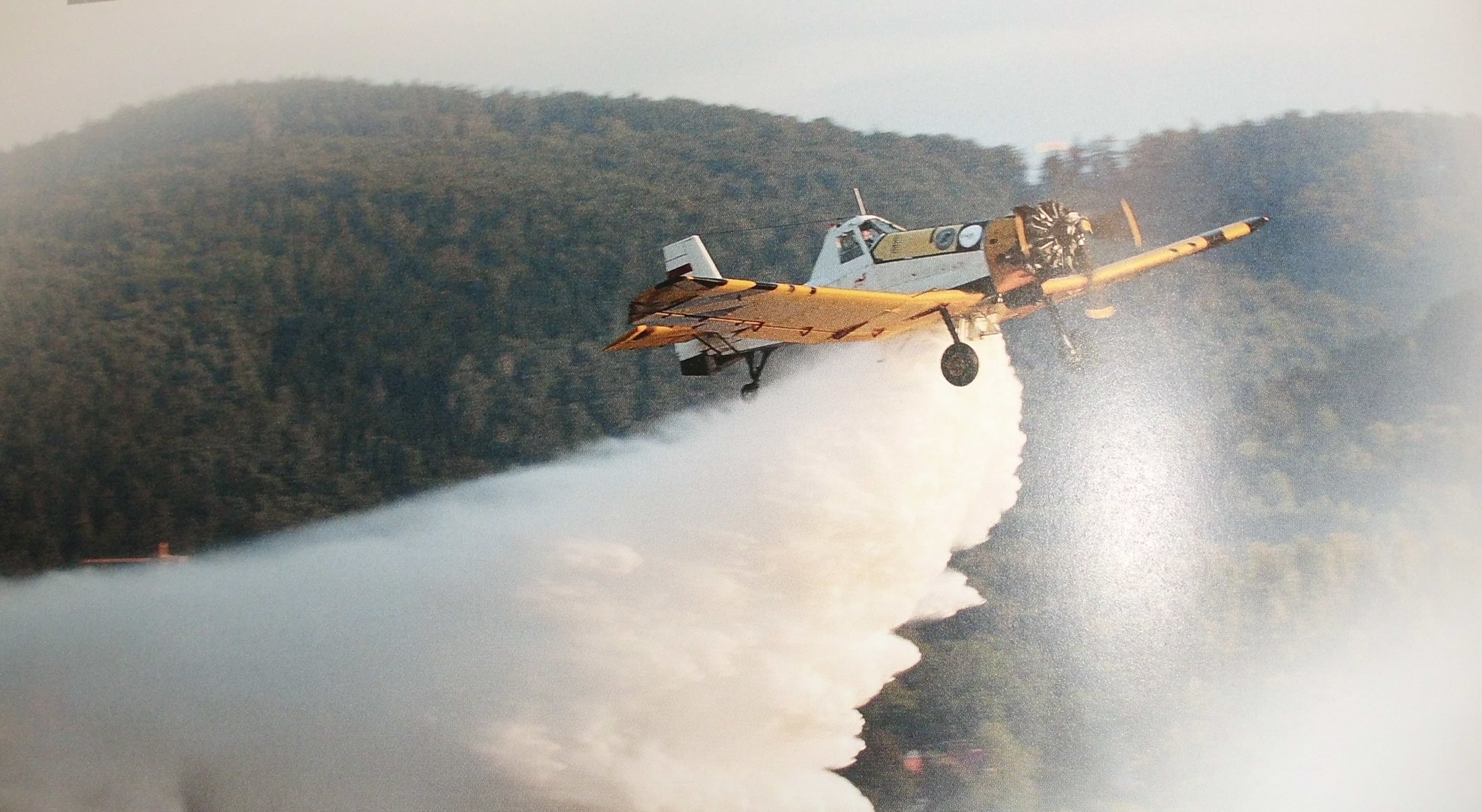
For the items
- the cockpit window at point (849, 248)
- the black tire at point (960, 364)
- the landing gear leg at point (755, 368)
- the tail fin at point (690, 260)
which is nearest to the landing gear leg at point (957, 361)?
the black tire at point (960, 364)

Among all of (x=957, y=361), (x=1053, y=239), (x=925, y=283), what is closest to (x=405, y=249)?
(x=925, y=283)

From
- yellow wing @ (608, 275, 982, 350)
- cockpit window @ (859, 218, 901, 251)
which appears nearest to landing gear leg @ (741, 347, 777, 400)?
yellow wing @ (608, 275, 982, 350)

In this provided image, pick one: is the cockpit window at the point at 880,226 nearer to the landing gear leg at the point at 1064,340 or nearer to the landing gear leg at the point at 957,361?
the landing gear leg at the point at 957,361

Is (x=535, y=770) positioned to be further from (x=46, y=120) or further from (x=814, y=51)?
(x=46, y=120)

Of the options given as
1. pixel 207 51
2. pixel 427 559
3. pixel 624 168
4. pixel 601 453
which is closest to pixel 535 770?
pixel 427 559

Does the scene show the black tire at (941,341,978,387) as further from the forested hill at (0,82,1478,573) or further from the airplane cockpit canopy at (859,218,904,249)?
the forested hill at (0,82,1478,573)

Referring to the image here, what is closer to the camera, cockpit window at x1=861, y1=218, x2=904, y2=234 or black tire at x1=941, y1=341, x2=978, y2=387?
black tire at x1=941, y1=341, x2=978, y2=387

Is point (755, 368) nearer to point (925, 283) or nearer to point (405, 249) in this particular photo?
point (925, 283)
